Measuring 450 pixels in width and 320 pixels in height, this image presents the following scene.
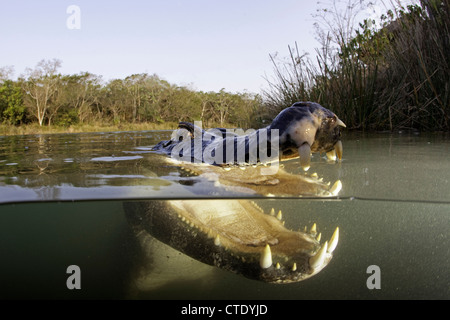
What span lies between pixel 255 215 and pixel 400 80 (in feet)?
13.2

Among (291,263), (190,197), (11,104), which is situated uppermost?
(11,104)

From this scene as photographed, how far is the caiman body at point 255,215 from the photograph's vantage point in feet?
5.97

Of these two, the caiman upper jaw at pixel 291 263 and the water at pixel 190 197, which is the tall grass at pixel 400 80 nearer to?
the water at pixel 190 197

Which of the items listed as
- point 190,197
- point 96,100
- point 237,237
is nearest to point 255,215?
point 237,237

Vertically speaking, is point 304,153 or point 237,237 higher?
point 304,153

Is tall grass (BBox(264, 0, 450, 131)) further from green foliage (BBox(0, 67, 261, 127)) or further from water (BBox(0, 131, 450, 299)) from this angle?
green foliage (BBox(0, 67, 261, 127))

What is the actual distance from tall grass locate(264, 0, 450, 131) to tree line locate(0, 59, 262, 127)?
22378mm

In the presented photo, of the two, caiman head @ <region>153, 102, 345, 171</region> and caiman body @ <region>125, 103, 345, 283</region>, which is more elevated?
caiman head @ <region>153, 102, 345, 171</region>

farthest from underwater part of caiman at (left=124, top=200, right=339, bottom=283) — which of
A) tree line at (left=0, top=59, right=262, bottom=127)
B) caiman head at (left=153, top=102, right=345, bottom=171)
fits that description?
tree line at (left=0, top=59, right=262, bottom=127)

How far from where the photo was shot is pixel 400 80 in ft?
18.1

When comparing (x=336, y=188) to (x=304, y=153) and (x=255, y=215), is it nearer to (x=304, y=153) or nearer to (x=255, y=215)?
(x=255, y=215)

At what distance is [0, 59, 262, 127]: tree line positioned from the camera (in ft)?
112

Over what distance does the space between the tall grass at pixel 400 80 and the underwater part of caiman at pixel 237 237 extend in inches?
127

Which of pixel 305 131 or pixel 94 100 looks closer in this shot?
pixel 305 131
